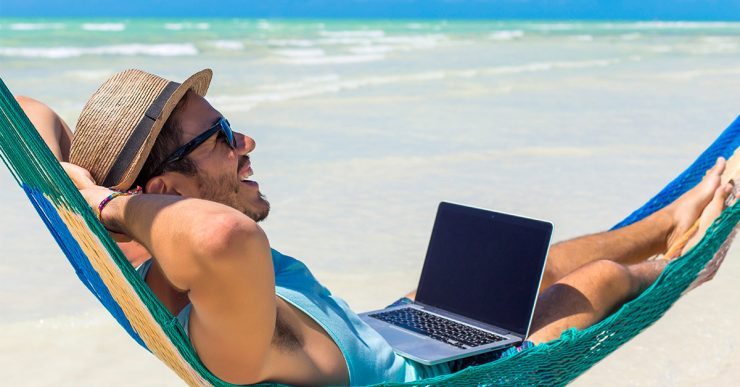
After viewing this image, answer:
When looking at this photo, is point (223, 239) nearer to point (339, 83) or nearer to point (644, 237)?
point (644, 237)

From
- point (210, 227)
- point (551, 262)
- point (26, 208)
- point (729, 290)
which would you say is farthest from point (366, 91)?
point (210, 227)

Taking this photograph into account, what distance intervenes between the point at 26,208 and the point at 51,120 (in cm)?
273

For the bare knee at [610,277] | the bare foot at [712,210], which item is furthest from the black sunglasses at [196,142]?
the bare foot at [712,210]

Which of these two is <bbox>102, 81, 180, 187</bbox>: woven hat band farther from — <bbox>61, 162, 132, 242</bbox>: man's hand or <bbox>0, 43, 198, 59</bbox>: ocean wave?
<bbox>0, 43, 198, 59</bbox>: ocean wave

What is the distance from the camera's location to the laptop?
6.49ft

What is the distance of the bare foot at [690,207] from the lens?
263cm

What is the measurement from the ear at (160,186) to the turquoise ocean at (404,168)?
3.90ft

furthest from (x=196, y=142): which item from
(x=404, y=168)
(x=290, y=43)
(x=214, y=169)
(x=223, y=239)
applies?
(x=290, y=43)

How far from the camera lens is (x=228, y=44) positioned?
17.9 meters

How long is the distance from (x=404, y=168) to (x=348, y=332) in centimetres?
388

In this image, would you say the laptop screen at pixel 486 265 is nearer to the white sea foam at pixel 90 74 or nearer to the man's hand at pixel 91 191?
the man's hand at pixel 91 191

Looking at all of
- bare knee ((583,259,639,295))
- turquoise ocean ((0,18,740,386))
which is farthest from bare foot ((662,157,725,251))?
bare knee ((583,259,639,295))

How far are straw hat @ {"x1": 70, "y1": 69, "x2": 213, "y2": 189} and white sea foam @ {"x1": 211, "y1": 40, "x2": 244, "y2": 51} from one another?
1533 centimetres

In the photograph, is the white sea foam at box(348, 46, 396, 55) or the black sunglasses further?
the white sea foam at box(348, 46, 396, 55)
